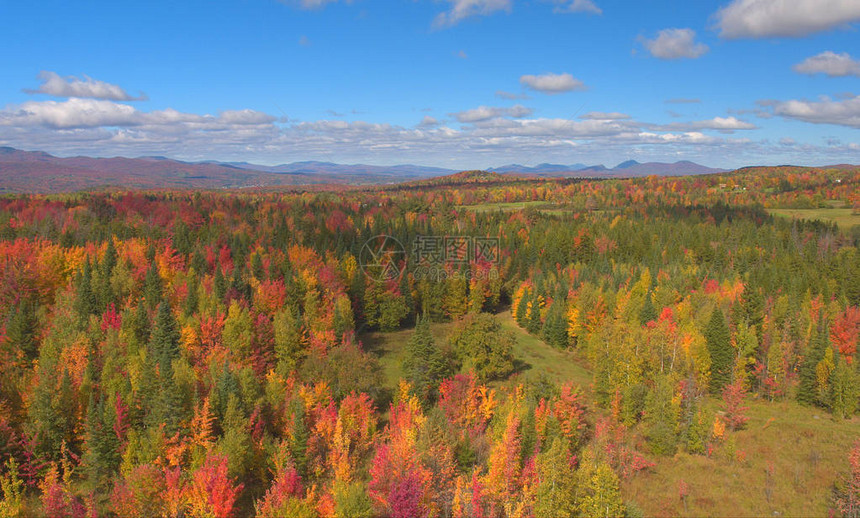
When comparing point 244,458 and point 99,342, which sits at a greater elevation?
point 99,342

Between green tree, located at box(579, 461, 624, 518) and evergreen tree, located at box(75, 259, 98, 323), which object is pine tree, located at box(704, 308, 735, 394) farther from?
evergreen tree, located at box(75, 259, 98, 323)

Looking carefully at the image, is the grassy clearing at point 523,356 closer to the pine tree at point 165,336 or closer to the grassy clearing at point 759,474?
the grassy clearing at point 759,474

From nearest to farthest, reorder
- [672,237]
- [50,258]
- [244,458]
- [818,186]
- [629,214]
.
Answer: [244,458]
[50,258]
[672,237]
[629,214]
[818,186]

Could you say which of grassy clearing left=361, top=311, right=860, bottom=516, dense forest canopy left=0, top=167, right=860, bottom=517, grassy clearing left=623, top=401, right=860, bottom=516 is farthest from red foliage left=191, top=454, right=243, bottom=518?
grassy clearing left=623, top=401, right=860, bottom=516

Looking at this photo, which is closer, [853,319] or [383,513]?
[383,513]

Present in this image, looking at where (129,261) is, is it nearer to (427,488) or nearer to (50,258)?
(50,258)

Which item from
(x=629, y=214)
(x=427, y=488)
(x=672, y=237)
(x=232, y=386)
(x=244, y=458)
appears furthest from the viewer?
(x=629, y=214)

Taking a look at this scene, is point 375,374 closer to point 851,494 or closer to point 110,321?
point 110,321

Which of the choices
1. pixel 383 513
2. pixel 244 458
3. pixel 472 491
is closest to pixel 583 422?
pixel 472 491
